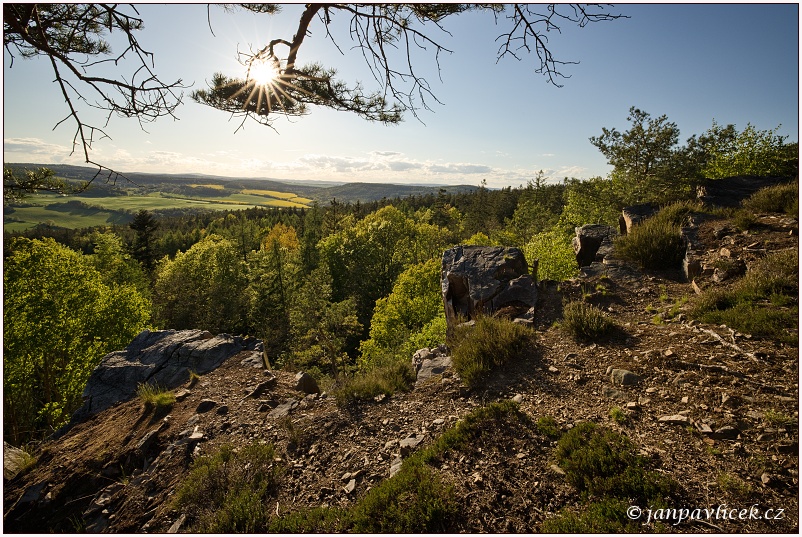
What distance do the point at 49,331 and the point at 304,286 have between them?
51.3ft

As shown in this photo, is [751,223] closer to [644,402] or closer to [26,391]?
[644,402]

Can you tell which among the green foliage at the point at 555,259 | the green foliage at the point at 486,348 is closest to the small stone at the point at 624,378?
the green foliage at the point at 486,348

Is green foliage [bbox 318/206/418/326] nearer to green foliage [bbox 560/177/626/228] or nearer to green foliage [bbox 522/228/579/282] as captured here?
green foliage [bbox 560/177/626/228]

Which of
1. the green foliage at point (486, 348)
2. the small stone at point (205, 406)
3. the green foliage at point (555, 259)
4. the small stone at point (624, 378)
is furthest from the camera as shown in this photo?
the green foliage at point (555, 259)

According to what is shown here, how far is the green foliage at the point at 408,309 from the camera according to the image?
2467 cm

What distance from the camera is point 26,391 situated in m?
16.7

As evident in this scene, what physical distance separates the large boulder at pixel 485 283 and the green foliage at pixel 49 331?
1845 cm

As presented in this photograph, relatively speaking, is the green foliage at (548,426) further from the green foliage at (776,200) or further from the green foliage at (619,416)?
the green foliage at (776,200)

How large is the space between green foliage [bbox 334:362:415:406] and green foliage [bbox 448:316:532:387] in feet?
3.83

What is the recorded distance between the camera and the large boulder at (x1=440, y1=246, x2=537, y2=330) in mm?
9750

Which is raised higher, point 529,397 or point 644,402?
point 644,402

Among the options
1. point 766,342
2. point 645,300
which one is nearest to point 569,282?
point 645,300

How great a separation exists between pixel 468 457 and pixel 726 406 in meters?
3.56

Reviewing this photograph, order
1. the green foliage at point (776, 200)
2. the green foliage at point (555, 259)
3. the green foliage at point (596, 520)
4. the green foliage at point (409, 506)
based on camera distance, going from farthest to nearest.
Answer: the green foliage at point (555, 259)
the green foliage at point (776, 200)
the green foliage at point (409, 506)
the green foliage at point (596, 520)
